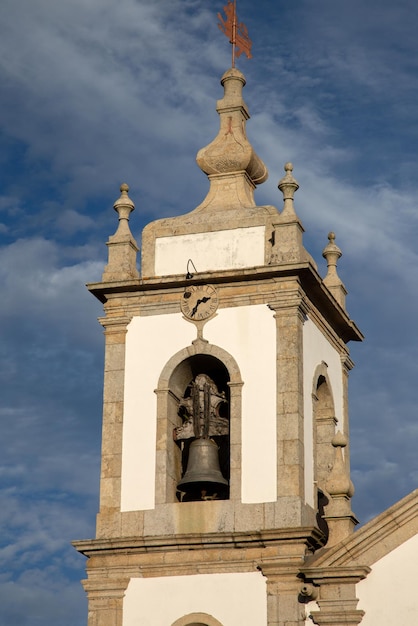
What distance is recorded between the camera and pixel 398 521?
24688mm

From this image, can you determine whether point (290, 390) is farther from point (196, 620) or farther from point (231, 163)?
point (231, 163)

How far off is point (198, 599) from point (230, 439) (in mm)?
2434

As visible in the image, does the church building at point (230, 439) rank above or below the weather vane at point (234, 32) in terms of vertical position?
below

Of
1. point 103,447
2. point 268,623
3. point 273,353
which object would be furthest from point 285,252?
point 268,623

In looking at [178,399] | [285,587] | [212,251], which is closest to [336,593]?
[285,587]

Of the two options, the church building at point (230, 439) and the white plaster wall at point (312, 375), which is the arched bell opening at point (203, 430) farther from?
the white plaster wall at point (312, 375)

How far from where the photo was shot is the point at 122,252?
27.7 m

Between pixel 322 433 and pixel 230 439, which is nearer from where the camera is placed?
pixel 230 439

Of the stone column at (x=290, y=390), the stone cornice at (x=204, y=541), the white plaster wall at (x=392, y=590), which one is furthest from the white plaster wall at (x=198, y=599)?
the white plaster wall at (x=392, y=590)

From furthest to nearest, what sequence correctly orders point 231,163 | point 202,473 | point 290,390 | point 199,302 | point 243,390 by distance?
point 231,163 < point 199,302 < point 243,390 < point 202,473 < point 290,390

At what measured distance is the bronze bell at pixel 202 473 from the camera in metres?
26.2

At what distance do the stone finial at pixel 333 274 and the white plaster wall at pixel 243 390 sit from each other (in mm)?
3118

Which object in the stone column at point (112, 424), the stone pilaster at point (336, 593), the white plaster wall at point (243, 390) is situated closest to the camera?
the stone pilaster at point (336, 593)

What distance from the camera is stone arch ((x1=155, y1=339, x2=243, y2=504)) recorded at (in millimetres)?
26109
